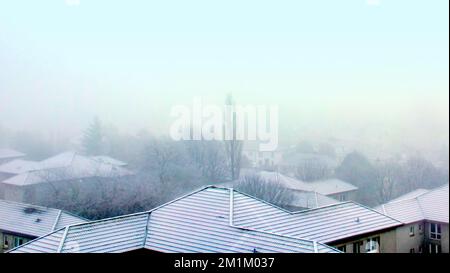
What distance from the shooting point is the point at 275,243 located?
2.33 metres

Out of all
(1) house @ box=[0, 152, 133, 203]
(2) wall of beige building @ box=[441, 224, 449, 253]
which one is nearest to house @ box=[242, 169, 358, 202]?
(2) wall of beige building @ box=[441, 224, 449, 253]

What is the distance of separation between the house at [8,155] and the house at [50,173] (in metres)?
0.03

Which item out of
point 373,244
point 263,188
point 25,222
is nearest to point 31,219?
point 25,222

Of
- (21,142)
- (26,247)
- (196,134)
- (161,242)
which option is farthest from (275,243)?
(21,142)

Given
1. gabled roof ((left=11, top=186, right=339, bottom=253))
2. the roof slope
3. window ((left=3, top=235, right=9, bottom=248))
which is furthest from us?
the roof slope

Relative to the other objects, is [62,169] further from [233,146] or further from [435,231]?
[435,231]

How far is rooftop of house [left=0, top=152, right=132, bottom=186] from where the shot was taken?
2.45 meters

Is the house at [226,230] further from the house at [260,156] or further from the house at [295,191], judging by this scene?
the house at [260,156]

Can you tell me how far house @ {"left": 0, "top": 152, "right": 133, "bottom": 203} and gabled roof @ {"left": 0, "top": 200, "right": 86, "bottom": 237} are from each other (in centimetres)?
5

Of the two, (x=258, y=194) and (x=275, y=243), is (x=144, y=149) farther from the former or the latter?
(x=275, y=243)

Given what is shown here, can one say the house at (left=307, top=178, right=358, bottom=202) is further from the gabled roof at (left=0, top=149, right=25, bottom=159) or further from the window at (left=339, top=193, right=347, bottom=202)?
the gabled roof at (left=0, top=149, right=25, bottom=159)

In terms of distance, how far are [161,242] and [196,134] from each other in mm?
730

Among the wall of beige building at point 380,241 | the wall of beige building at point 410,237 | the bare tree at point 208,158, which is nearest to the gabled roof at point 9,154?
the bare tree at point 208,158

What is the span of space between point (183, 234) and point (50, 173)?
0.94 metres
